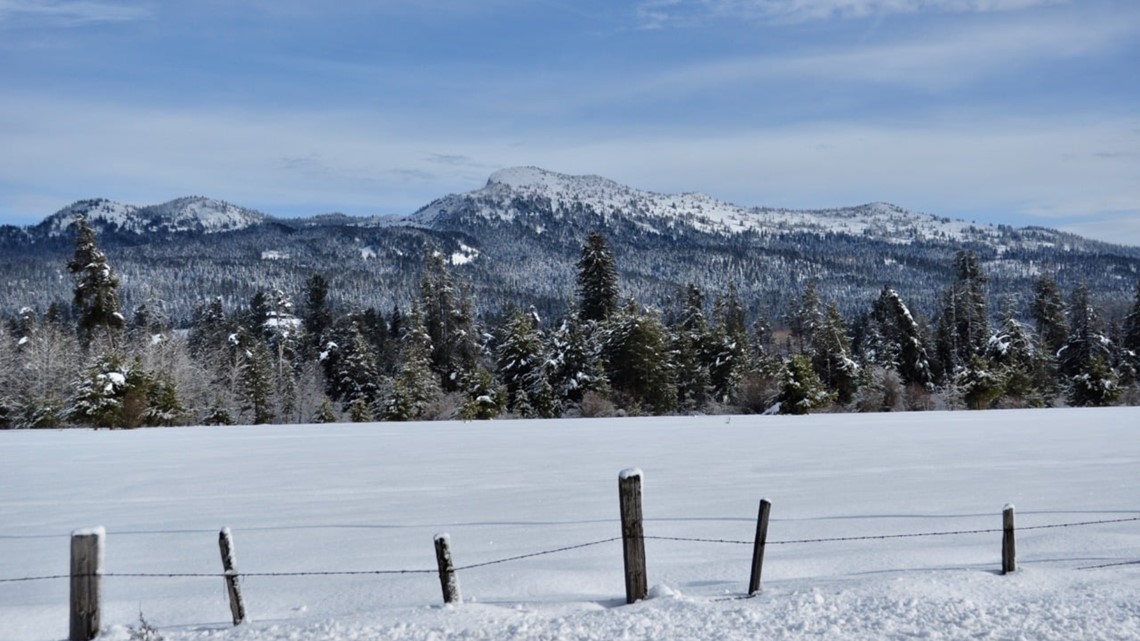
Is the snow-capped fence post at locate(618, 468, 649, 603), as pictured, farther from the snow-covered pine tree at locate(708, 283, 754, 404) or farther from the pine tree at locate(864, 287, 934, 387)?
the pine tree at locate(864, 287, 934, 387)

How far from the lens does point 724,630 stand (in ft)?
22.2

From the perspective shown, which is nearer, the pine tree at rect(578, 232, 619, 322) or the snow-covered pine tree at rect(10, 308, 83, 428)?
the snow-covered pine tree at rect(10, 308, 83, 428)

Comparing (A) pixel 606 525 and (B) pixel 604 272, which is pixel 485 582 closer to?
(A) pixel 606 525

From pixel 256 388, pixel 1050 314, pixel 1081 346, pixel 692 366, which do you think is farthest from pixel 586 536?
pixel 1050 314

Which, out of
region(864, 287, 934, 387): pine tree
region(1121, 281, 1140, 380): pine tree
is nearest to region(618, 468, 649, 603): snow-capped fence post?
region(864, 287, 934, 387): pine tree

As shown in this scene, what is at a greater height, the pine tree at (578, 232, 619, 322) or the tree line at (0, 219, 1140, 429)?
the pine tree at (578, 232, 619, 322)

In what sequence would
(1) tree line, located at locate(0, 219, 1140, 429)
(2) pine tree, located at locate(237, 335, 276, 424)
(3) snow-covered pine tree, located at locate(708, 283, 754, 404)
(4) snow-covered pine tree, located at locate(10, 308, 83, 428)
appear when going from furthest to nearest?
(2) pine tree, located at locate(237, 335, 276, 424), (3) snow-covered pine tree, located at locate(708, 283, 754, 404), (4) snow-covered pine tree, located at locate(10, 308, 83, 428), (1) tree line, located at locate(0, 219, 1140, 429)

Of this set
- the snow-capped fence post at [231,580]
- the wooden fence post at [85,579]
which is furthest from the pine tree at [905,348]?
the wooden fence post at [85,579]

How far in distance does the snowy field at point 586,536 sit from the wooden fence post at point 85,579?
214 mm

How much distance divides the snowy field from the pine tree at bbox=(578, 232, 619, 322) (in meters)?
33.0

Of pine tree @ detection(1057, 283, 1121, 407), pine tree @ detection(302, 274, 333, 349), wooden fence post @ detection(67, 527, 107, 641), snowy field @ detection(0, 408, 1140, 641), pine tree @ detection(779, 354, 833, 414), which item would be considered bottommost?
snowy field @ detection(0, 408, 1140, 641)

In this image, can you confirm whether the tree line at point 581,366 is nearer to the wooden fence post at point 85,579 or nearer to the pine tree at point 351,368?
the pine tree at point 351,368

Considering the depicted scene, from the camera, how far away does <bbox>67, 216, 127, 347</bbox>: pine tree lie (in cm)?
4478

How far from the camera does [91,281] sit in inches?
1767
